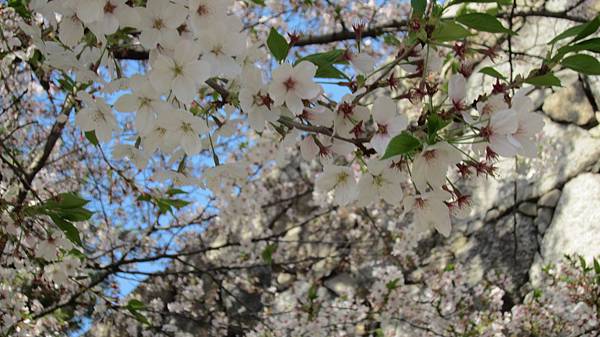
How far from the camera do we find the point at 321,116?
0.94 meters

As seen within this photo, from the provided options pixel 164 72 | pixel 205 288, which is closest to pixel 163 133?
pixel 164 72

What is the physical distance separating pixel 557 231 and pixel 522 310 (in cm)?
88

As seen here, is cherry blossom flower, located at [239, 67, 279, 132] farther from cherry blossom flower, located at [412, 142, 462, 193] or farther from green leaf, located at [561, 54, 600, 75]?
green leaf, located at [561, 54, 600, 75]

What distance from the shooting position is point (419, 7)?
91 cm

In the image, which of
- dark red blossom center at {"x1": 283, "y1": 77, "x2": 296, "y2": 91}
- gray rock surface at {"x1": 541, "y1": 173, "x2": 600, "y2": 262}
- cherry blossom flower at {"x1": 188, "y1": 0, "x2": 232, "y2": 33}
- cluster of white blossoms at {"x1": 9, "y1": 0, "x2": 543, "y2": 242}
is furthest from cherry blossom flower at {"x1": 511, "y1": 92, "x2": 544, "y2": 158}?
gray rock surface at {"x1": 541, "y1": 173, "x2": 600, "y2": 262}

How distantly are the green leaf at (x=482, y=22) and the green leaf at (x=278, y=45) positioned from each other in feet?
0.93

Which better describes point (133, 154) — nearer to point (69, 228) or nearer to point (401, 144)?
point (69, 228)

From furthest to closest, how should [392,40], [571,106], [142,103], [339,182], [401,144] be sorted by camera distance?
[571,106] < [392,40] < [339,182] < [142,103] < [401,144]

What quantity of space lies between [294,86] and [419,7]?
0.24m

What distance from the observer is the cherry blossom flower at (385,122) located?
833 mm

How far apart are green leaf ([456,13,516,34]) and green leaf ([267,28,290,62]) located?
0.28 meters

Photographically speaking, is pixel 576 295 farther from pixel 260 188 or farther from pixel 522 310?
pixel 260 188

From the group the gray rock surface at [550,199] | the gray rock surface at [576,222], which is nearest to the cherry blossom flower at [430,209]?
the gray rock surface at [576,222]

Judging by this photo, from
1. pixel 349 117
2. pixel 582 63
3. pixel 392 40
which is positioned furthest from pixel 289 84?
pixel 392 40
